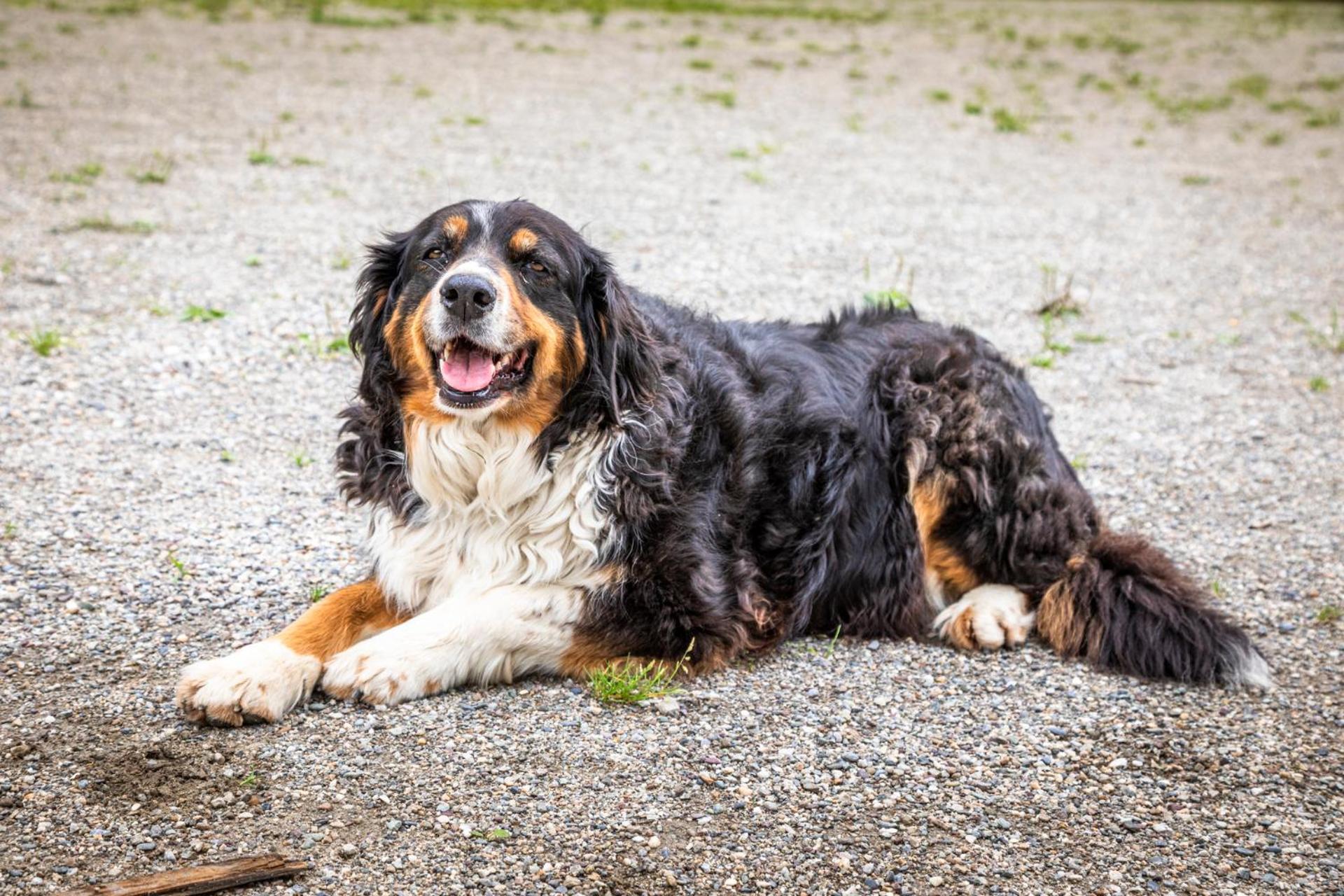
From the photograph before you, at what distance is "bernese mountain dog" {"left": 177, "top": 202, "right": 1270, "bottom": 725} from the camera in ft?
15.3

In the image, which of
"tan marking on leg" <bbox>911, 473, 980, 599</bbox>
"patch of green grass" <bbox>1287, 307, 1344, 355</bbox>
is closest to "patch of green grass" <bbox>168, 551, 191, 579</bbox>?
"tan marking on leg" <bbox>911, 473, 980, 599</bbox>

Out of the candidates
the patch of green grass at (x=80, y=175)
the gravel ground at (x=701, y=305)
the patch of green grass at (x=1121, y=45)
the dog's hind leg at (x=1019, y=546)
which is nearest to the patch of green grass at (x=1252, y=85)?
the gravel ground at (x=701, y=305)

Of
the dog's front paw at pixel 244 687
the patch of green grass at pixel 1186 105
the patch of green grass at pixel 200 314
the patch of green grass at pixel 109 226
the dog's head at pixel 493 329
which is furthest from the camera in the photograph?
the patch of green grass at pixel 1186 105

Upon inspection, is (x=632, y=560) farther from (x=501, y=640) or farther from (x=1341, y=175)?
(x=1341, y=175)

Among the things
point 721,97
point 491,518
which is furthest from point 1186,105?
point 491,518

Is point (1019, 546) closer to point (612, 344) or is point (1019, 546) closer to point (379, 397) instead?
point (612, 344)

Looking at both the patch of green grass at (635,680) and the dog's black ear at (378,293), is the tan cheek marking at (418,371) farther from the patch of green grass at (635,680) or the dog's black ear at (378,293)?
the patch of green grass at (635,680)

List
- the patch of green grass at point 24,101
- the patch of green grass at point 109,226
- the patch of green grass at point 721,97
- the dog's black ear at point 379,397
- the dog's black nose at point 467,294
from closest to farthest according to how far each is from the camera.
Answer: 1. the dog's black nose at point 467,294
2. the dog's black ear at point 379,397
3. the patch of green grass at point 109,226
4. the patch of green grass at point 24,101
5. the patch of green grass at point 721,97

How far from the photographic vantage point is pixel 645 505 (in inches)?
191

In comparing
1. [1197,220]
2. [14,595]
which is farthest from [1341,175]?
[14,595]

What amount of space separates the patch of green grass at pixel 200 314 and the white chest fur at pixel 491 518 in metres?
4.21

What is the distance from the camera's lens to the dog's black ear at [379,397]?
4.95 meters

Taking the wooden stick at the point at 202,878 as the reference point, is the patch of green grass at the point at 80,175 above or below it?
above

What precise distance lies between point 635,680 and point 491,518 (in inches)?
33.2
